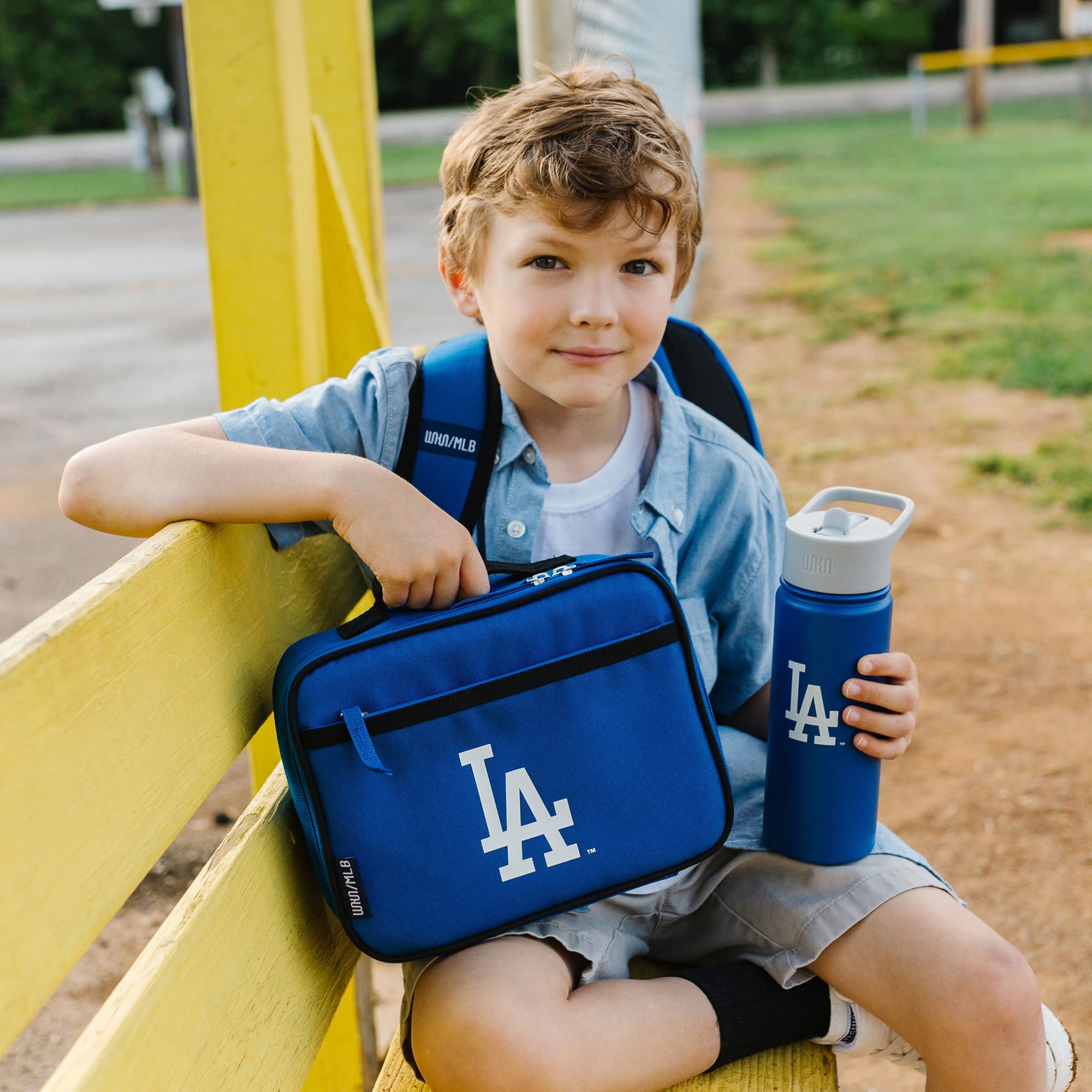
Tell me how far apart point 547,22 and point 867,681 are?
181 cm

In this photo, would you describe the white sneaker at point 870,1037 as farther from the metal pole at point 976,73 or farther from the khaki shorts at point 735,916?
the metal pole at point 976,73

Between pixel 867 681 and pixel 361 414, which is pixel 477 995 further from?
pixel 361 414

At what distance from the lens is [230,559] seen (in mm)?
1391

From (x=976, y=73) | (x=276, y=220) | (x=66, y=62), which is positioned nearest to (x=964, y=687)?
(x=276, y=220)

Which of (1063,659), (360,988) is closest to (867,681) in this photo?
(360,988)

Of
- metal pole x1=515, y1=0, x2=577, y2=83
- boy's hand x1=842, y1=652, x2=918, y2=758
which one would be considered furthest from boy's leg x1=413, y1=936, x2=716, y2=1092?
metal pole x1=515, y1=0, x2=577, y2=83

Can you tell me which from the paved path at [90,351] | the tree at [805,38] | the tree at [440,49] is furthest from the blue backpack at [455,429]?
the tree at [805,38]

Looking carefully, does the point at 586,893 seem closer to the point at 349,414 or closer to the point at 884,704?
the point at 884,704

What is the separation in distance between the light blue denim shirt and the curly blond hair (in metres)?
0.23

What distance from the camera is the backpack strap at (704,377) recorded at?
1992mm

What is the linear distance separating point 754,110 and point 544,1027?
29783mm

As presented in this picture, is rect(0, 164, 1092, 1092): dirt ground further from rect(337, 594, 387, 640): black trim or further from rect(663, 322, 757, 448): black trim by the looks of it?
rect(337, 594, 387, 640): black trim

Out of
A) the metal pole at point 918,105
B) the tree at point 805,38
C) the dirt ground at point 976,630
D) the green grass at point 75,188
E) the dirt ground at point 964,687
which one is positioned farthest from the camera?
the tree at point 805,38

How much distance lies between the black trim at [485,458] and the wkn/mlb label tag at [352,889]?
20.7 inches
